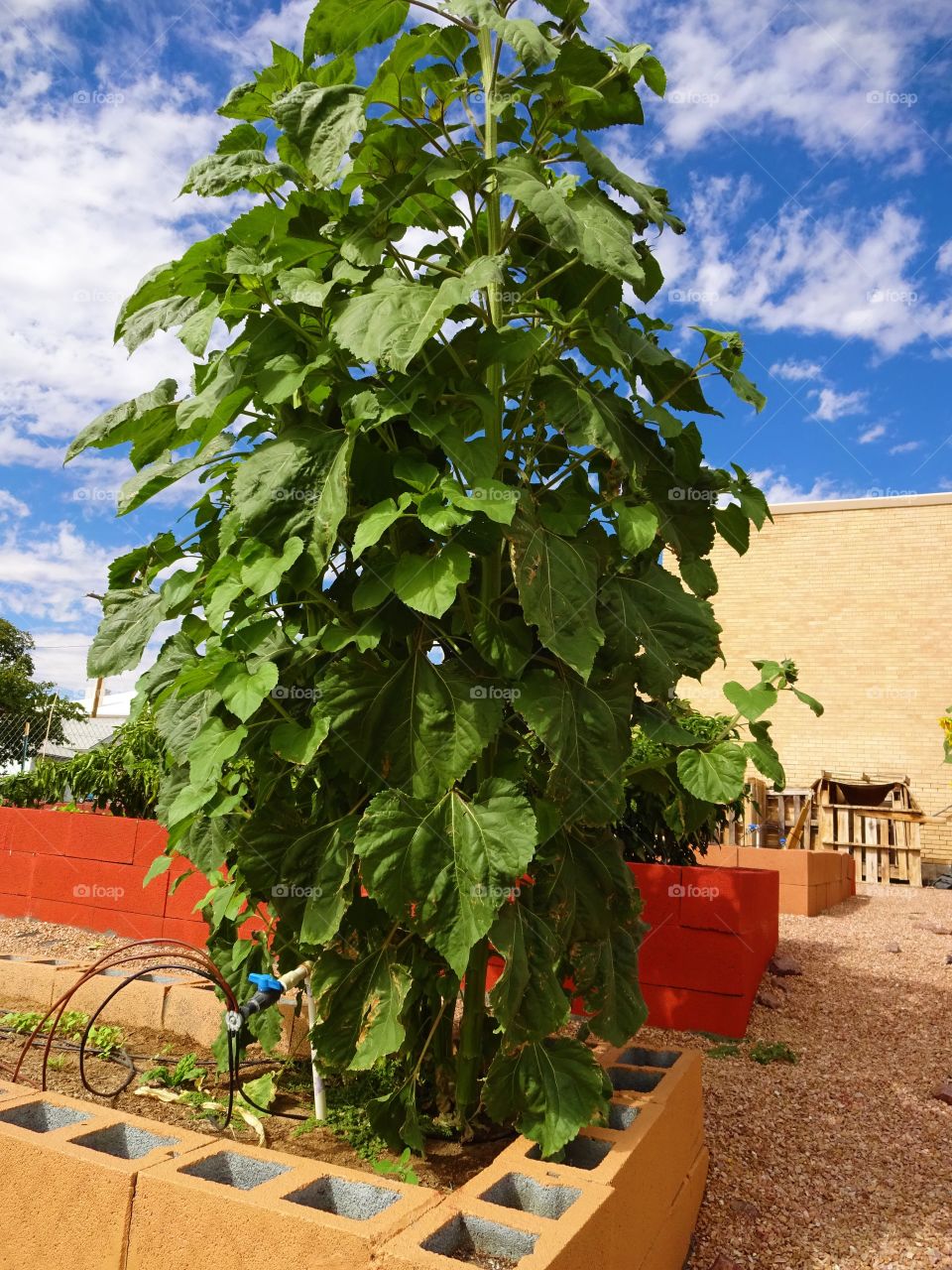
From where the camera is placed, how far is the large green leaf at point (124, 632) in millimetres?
2561

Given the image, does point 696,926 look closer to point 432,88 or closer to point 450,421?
point 450,421

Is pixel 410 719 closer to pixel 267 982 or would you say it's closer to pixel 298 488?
pixel 298 488

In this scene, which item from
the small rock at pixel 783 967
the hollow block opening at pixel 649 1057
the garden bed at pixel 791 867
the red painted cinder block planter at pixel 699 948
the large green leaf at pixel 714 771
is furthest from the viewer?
the garden bed at pixel 791 867

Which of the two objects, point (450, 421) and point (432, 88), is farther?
point (432, 88)

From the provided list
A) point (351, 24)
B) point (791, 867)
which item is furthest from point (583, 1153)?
point (791, 867)

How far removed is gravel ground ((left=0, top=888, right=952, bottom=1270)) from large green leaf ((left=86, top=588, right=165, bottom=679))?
2223mm

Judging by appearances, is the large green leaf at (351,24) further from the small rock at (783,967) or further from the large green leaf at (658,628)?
the small rock at (783,967)

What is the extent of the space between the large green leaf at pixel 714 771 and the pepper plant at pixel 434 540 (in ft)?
0.11

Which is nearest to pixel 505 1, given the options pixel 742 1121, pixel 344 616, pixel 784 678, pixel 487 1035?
pixel 344 616

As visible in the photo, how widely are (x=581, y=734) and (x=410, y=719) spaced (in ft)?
1.30

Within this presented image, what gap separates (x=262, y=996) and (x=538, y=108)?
2.31 m

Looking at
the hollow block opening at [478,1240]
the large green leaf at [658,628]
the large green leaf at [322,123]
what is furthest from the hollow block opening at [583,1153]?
the large green leaf at [322,123]

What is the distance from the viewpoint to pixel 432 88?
2.44 meters

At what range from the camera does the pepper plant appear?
207 cm
